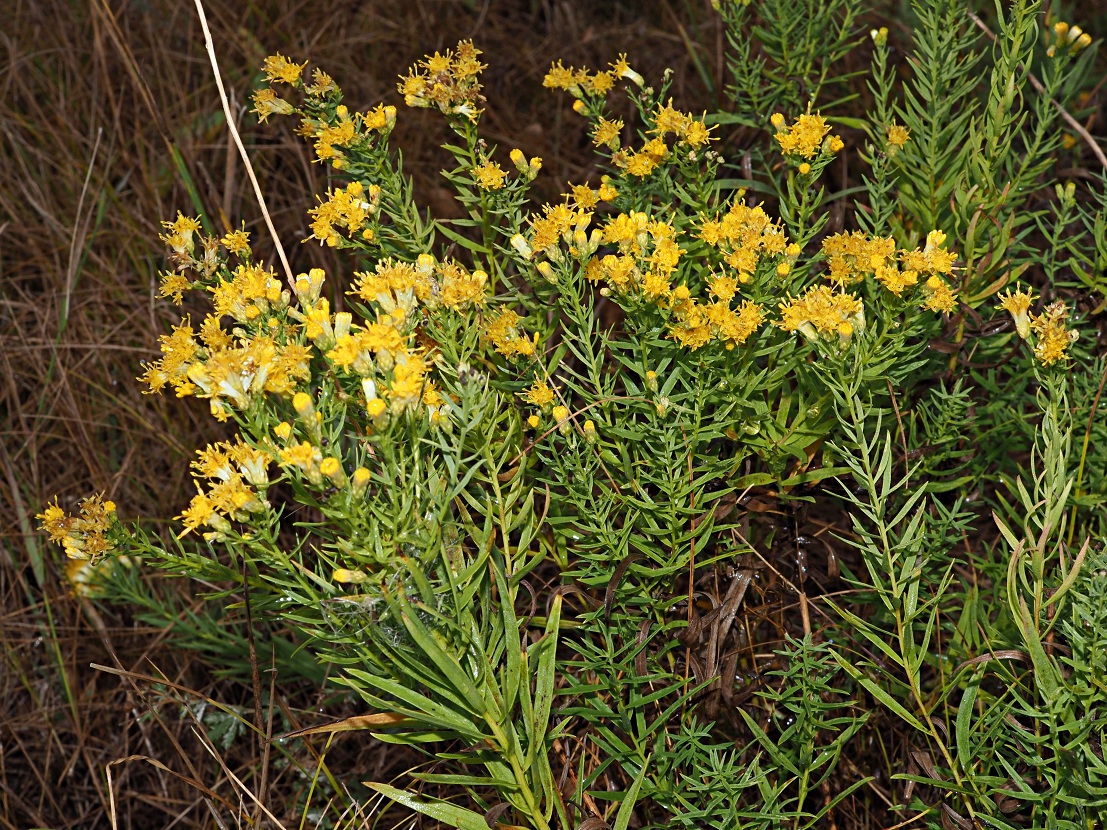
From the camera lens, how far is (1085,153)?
3105 millimetres

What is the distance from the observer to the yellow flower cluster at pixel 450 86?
1729mm

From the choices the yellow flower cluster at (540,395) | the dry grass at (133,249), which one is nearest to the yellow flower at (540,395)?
the yellow flower cluster at (540,395)

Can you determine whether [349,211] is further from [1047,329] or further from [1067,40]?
[1067,40]

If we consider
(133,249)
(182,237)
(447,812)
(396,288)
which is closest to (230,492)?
(396,288)

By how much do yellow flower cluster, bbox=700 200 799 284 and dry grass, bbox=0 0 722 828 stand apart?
1.26 metres

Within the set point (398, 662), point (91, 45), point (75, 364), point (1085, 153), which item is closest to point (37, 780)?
point (75, 364)

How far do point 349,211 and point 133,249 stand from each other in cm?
163

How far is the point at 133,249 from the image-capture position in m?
2.98

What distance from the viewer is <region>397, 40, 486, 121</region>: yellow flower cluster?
5.67 ft

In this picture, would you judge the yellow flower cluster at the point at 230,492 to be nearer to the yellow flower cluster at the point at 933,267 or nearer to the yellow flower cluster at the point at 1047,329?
the yellow flower cluster at the point at 933,267

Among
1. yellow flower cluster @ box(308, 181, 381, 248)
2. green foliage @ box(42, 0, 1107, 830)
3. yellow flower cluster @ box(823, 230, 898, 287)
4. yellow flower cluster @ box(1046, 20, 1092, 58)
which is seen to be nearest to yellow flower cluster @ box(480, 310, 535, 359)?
green foliage @ box(42, 0, 1107, 830)

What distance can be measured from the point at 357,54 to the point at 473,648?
2.72m

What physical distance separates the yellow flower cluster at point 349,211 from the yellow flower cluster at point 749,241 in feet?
1.86

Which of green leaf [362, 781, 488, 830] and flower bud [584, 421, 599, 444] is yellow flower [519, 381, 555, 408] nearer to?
flower bud [584, 421, 599, 444]
